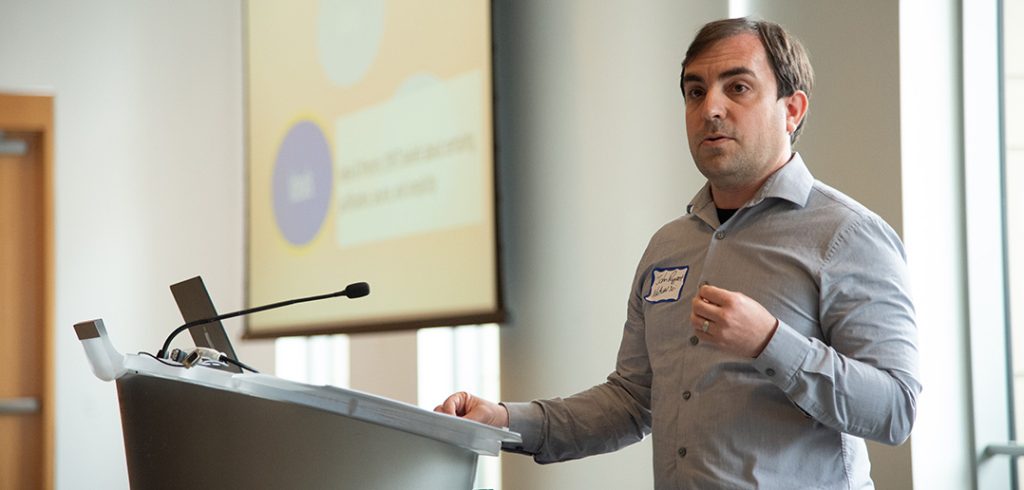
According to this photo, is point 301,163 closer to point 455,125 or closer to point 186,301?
point 455,125

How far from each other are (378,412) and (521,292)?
2343mm

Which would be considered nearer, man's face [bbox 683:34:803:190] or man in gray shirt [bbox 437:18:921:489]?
man in gray shirt [bbox 437:18:921:489]

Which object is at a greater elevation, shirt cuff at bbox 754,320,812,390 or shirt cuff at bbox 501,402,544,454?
shirt cuff at bbox 754,320,812,390

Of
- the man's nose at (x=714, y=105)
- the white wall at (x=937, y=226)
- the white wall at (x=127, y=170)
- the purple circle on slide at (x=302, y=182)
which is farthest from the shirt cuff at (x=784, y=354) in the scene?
the white wall at (x=127, y=170)

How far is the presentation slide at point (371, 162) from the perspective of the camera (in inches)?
149

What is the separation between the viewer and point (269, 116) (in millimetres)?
5402

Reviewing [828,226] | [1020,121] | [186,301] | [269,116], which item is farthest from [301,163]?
[828,226]

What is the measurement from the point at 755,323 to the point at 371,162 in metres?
3.15

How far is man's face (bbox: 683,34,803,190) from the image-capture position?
1.80m

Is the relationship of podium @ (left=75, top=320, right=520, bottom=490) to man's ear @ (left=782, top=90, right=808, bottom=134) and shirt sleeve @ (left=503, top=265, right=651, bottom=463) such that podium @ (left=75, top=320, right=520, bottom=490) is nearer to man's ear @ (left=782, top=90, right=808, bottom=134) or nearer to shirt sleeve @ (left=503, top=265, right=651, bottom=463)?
shirt sleeve @ (left=503, top=265, right=651, bottom=463)

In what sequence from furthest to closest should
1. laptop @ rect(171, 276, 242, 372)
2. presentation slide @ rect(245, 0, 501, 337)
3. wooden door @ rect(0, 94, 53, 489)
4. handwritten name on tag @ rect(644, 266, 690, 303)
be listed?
wooden door @ rect(0, 94, 53, 489) < presentation slide @ rect(245, 0, 501, 337) < laptop @ rect(171, 276, 242, 372) < handwritten name on tag @ rect(644, 266, 690, 303)

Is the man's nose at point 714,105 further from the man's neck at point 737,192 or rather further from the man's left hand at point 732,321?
the man's left hand at point 732,321

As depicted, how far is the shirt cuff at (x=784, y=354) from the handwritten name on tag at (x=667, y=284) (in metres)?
0.36

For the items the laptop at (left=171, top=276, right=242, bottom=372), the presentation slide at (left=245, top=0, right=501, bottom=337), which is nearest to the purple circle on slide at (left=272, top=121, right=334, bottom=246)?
the presentation slide at (left=245, top=0, right=501, bottom=337)
